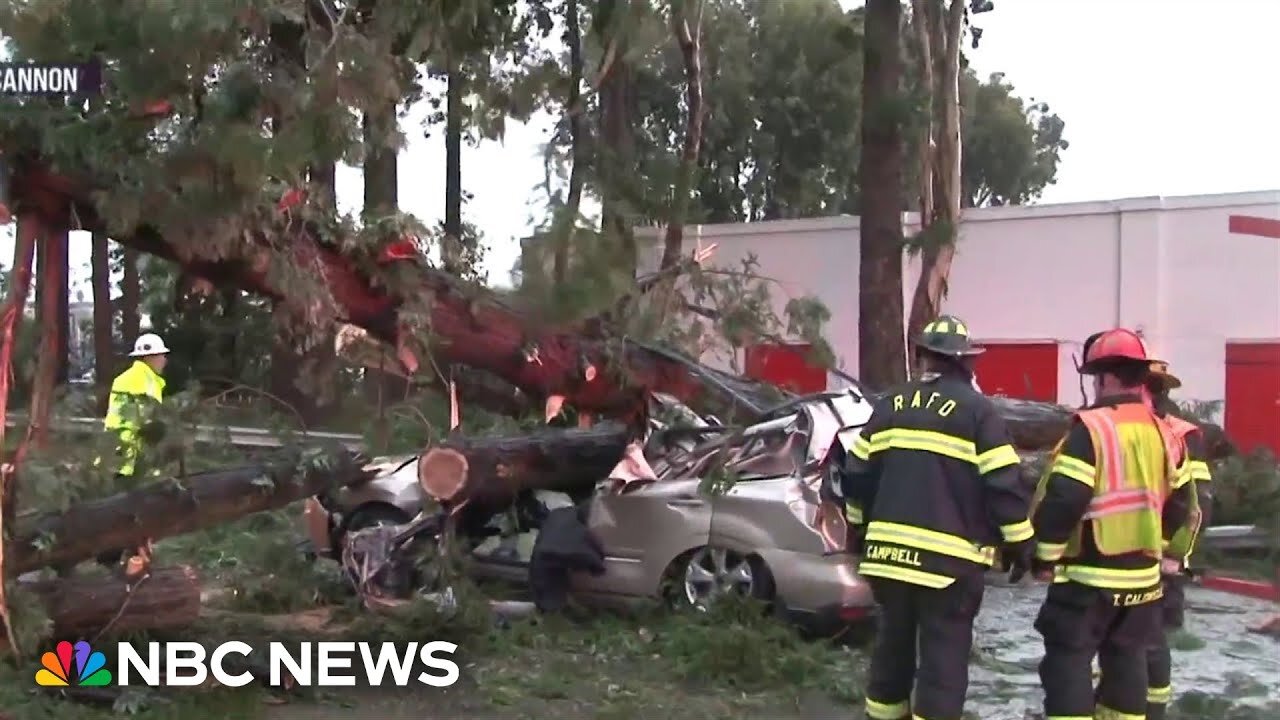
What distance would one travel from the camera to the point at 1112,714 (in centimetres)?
538

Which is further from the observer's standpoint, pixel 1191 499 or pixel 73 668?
pixel 73 668

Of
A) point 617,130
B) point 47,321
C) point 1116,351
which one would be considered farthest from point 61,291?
point 617,130

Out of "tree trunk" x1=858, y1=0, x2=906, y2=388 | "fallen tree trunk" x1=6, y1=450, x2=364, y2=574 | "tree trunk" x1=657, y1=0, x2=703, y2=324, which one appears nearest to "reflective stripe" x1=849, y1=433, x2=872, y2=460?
"tree trunk" x1=657, y1=0, x2=703, y2=324

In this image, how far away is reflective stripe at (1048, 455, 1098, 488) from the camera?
5098mm

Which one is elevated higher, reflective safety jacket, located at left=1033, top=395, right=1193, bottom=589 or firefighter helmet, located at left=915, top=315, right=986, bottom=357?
firefighter helmet, located at left=915, top=315, right=986, bottom=357

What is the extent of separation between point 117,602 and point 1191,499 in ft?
15.5

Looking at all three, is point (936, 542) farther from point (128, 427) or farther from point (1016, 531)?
point (128, 427)

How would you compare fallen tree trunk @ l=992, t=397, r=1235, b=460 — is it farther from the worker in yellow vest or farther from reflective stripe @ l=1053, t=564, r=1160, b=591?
the worker in yellow vest

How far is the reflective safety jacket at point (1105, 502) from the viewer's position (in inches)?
201

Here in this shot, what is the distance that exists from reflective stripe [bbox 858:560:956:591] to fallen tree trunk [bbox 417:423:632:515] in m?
3.50

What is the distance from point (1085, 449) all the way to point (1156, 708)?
142cm

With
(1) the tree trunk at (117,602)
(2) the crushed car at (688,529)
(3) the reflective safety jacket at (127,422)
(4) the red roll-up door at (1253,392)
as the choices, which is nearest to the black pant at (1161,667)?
(2) the crushed car at (688,529)

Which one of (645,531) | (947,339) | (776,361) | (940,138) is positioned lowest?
(645,531)

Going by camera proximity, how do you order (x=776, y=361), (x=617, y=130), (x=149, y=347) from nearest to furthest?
1. (x=149, y=347)
2. (x=776, y=361)
3. (x=617, y=130)
